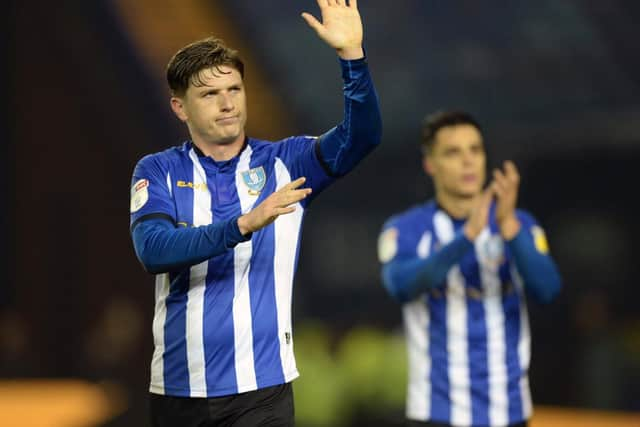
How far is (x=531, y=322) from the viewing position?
5.47m

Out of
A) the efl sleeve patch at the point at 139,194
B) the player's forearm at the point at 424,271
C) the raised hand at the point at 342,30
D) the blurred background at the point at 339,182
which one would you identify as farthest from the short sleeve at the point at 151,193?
the blurred background at the point at 339,182

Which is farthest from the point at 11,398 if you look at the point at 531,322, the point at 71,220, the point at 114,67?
the point at 531,322

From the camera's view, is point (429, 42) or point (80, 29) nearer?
point (429, 42)

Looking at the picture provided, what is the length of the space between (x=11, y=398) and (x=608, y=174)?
4042 millimetres

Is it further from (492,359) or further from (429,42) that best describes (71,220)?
(492,359)

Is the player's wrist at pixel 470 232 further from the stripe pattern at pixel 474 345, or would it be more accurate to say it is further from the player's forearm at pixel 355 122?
the player's forearm at pixel 355 122

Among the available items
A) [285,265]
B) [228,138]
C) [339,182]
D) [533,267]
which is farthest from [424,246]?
[339,182]

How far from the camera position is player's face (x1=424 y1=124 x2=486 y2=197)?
157 inches

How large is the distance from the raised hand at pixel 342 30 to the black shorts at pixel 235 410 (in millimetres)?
984

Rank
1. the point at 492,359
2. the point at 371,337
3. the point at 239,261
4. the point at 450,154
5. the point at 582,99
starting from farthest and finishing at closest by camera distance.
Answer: the point at 371,337 → the point at 582,99 → the point at 450,154 → the point at 492,359 → the point at 239,261

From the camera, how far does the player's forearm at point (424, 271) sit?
362 cm

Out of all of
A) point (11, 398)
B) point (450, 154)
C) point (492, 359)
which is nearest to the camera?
point (492, 359)

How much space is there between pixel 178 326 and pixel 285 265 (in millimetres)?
360

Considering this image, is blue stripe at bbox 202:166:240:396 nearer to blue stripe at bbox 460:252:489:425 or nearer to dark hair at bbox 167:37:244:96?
dark hair at bbox 167:37:244:96
